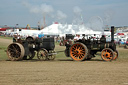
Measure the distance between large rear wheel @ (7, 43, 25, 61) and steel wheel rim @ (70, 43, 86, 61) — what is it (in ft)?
8.66

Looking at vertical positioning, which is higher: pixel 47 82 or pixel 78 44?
pixel 78 44

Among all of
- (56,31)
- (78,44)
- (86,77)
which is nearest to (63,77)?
(86,77)

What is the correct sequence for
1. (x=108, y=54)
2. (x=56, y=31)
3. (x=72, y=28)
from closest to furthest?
(x=108, y=54)
(x=72, y=28)
(x=56, y=31)

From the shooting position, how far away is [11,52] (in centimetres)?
1272

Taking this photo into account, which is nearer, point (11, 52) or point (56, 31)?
point (11, 52)

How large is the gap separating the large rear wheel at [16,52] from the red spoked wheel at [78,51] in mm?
2641

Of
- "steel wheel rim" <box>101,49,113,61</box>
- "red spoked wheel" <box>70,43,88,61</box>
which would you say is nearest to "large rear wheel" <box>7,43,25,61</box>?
"red spoked wheel" <box>70,43,88,61</box>

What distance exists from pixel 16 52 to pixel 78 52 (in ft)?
11.1

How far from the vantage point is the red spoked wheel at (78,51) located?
11.5 meters

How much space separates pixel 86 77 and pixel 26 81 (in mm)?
1754

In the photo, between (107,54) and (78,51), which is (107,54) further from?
(78,51)

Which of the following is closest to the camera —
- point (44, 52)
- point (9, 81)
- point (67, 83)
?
point (67, 83)

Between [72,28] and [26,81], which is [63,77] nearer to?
[26,81]

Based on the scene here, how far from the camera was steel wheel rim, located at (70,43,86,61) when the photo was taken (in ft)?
38.2
